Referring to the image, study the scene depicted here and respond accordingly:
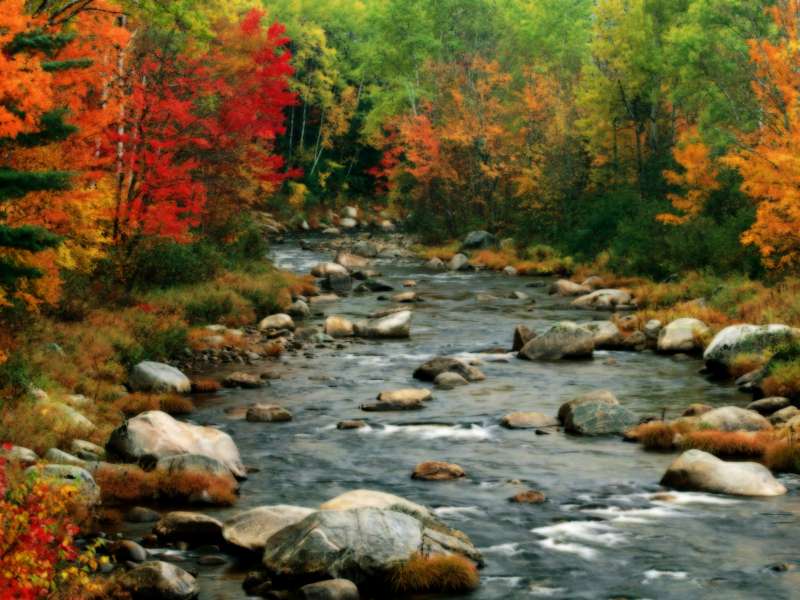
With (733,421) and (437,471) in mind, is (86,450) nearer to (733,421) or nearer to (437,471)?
(437,471)

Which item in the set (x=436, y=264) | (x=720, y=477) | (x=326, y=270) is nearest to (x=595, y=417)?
(x=720, y=477)

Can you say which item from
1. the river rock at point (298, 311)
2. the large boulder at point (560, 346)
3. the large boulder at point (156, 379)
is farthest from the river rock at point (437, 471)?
the river rock at point (298, 311)

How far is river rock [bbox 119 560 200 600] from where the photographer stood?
9.82m

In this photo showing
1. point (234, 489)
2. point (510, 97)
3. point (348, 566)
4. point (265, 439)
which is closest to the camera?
point (348, 566)

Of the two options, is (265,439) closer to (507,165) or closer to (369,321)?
(369,321)

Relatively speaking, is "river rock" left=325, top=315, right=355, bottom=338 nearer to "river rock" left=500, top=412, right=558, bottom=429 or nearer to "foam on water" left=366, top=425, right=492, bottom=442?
"foam on water" left=366, top=425, right=492, bottom=442

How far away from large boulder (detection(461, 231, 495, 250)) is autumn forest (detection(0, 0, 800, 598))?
4.8 inches

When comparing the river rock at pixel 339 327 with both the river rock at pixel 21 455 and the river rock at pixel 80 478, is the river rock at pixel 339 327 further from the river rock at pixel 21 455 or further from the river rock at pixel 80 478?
the river rock at pixel 80 478

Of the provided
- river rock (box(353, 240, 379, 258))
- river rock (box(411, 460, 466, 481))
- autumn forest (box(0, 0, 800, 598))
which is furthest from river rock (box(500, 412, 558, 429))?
river rock (box(353, 240, 379, 258))

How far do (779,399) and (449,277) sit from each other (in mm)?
23292

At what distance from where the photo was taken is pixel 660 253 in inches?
1351

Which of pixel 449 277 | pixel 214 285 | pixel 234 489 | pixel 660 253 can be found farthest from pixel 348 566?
pixel 449 277

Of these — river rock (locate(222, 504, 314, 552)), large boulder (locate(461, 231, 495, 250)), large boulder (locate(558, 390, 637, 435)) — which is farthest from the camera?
large boulder (locate(461, 231, 495, 250))

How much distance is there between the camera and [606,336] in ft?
83.0
